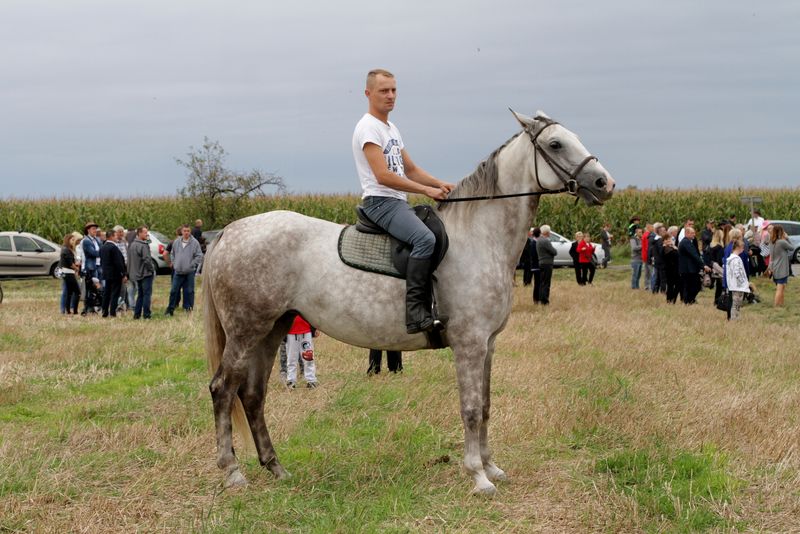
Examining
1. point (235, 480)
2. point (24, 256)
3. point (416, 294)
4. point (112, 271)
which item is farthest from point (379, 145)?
point (24, 256)

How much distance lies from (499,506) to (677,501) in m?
1.23

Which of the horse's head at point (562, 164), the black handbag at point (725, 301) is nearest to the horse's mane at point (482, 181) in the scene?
the horse's head at point (562, 164)

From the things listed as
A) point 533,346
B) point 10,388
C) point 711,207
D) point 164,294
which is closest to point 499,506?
point 10,388

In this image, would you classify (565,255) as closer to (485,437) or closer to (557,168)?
(485,437)

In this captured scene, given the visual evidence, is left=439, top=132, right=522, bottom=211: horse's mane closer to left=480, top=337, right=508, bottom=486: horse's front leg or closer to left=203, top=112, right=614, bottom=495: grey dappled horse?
left=203, top=112, right=614, bottom=495: grey dappled horse

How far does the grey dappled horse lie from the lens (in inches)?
260

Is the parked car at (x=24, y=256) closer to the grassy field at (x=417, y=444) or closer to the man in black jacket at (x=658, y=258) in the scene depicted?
the grassy field at (x=417, y=444)

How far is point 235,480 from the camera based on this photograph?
6758mm

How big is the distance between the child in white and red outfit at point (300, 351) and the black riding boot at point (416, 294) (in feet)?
14.4

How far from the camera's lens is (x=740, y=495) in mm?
6211

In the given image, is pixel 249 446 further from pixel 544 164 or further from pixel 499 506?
pixel 544 164

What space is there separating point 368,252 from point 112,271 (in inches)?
573

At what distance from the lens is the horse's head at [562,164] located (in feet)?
21.3

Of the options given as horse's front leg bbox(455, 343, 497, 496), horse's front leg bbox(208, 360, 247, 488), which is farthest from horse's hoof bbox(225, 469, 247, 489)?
horse's front leg bbox(455, 343, 497, 496)
